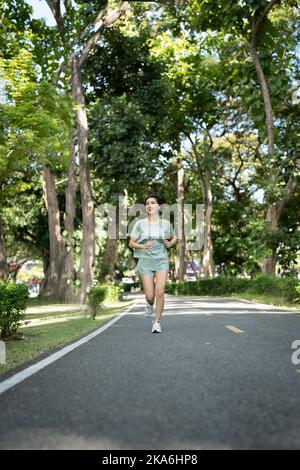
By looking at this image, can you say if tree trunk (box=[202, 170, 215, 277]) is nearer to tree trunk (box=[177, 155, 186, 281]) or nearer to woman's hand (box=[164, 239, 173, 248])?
tree trunk (box=[177, 155, 186, 281])

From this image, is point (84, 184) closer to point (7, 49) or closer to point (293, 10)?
point (7, 49)

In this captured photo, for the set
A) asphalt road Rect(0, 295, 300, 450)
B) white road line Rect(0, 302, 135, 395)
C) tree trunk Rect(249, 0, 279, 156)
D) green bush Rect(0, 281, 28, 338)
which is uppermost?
tree trunk Rect(249, 0, 279, 156)

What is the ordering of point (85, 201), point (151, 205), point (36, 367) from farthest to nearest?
point (85, 201), point (151, 205), point (36, 367)

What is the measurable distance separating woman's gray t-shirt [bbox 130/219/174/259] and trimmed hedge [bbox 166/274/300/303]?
26.1 feet

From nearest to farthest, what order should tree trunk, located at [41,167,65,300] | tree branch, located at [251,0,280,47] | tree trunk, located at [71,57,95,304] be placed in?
1. tree branch, located at [251,0,280,47]
2. tree trunk, located at [71,57,95,304]
3. tree trunk, located at [41,167,65,300]

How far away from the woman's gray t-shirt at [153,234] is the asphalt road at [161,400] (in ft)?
6.96

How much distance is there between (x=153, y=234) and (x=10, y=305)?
2.66m

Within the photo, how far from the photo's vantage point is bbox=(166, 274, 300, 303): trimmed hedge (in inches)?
706

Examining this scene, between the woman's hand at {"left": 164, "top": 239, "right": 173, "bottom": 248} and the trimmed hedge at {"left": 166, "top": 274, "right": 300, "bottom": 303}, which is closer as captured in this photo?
the woman's hand at {"left": 164, "top": 239, "right": 173, "bottom": 248}

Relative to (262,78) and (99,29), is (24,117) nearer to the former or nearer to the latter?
(262,78)

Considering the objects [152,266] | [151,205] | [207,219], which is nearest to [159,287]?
[152,266]

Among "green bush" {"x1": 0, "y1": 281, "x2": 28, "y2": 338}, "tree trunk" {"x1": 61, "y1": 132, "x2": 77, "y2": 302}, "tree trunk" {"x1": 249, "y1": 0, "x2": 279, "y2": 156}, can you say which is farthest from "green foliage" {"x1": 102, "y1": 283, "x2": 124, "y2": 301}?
"green bush" {"x1": 0, "y1": 281, "x2": 28, "y2": 338}

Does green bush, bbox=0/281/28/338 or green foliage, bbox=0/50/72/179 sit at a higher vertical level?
green foliage, bbox=0/50/72/179

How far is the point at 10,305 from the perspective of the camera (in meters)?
9.82
